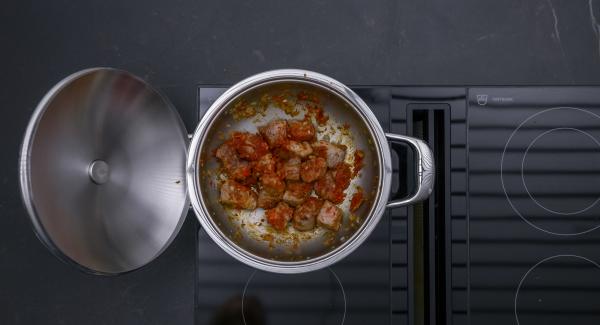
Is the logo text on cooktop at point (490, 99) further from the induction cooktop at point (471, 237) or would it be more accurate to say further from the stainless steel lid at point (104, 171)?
the stainless steel lid at point (104, 171)

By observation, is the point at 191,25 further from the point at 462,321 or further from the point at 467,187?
the point at 462,321

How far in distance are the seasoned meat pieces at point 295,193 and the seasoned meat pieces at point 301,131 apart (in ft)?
0.31

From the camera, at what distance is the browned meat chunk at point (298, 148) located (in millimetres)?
852

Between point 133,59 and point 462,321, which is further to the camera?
point 133,59

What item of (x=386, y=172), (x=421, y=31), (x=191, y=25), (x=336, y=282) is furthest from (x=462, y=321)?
(x=191, y=25)

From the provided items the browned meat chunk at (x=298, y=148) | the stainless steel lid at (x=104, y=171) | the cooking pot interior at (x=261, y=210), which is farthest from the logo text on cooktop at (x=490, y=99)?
the stainless steel lid at (x=104, y=171)

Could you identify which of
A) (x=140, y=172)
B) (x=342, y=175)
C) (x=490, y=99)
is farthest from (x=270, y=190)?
(x=490, y=99)

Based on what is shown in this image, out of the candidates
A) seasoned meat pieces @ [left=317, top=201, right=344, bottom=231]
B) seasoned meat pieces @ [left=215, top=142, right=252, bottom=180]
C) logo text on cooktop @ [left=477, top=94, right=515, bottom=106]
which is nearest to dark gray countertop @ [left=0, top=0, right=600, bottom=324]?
logo text on cooktop @ [left=477, top=94, right=515, bottom=106]

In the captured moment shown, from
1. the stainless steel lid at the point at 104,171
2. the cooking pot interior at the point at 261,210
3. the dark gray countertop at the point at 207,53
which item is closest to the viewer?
the stainless steel lid at the point at 104,171

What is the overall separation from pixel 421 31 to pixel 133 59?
713 mm

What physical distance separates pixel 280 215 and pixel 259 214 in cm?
5

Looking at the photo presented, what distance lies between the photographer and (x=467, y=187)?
92cm

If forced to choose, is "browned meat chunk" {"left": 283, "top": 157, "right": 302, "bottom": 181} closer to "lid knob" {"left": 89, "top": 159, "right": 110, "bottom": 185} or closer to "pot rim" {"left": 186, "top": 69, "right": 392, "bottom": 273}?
"pot rim" {"left": 186, "top": 69, "right": 392, "bottom": 273}

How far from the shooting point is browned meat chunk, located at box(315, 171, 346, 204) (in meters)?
0.87
